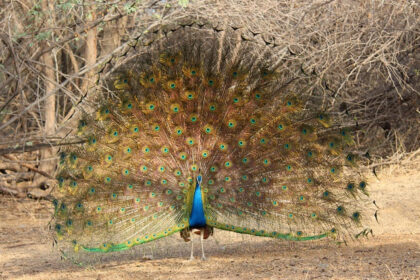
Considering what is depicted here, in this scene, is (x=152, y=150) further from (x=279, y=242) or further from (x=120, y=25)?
(x=120, y=25)

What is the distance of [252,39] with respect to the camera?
938 centimetres

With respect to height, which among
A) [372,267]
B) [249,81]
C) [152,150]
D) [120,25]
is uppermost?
[120,25]

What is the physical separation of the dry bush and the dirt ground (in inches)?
71.9

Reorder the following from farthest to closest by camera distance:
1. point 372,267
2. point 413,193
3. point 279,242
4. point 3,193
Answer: point 3,193
point 413,193
point 279,242
point 372,267

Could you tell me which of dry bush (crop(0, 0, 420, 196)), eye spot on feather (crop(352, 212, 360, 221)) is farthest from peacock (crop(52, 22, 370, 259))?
dry bush (crop(0, 0, 420, 196))

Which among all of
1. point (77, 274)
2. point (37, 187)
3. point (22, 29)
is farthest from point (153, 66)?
point (37, 187)

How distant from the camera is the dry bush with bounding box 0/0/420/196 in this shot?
894 cm

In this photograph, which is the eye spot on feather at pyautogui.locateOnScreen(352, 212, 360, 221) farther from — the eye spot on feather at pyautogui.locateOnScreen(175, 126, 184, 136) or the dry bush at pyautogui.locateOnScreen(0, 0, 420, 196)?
the dry bush at pyautogui.locateOnScreen(0, 0, 420, 196)

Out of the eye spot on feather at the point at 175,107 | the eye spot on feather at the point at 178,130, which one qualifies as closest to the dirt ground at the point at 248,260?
the eye spot on feather at the point at 178,130

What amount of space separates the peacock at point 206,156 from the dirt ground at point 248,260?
418 mm

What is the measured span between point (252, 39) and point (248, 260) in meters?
3.89

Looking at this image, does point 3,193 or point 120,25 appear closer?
point 120,25

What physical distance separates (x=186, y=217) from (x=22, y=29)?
195 inches

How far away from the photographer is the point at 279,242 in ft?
25.9
